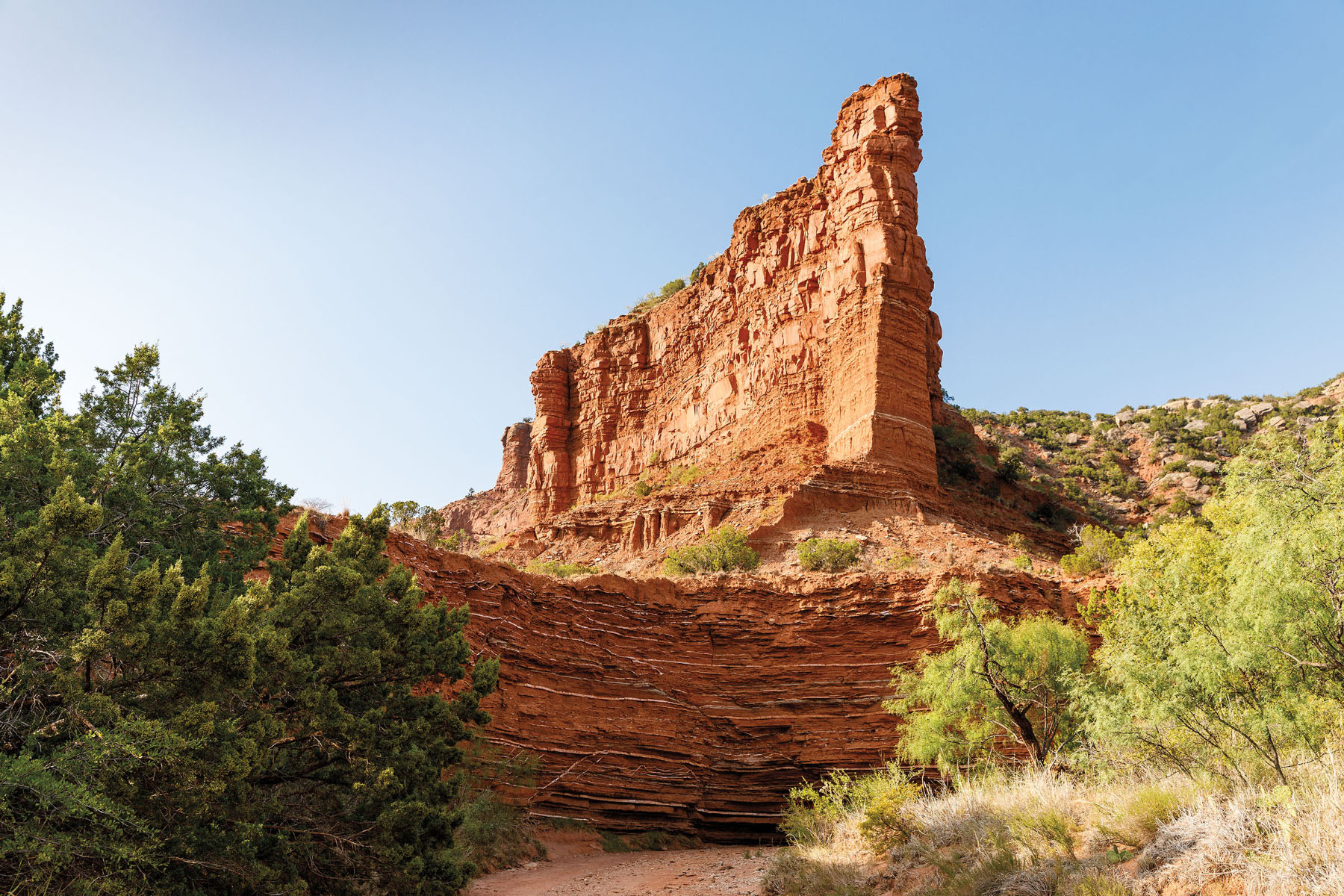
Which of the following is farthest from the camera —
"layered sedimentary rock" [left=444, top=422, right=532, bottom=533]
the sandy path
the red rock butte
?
Answer: "layered sedimentary rock" [left=444, top=422, right=532, bottom=533]

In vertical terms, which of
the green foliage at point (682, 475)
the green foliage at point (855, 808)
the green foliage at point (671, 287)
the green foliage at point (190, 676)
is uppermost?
the green foliage at point (671, 287)

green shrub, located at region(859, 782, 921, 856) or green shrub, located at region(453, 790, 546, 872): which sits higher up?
green shrub, located at region(859, 782, 921, 856)

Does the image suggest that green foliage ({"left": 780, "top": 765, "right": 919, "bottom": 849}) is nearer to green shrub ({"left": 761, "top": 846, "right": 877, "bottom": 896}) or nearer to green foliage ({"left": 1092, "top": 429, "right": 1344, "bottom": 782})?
green shrub ({"left": 761, "top": 846, "right": 877, "bottom": 896})

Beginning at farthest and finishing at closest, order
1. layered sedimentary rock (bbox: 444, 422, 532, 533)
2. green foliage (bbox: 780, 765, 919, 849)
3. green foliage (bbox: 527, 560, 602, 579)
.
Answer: layered sedimentary rock (bbox: 444, 422, 532, 533), green foliage (bbox: 527, 560, 602, 579), green foliage (bbox: 780, 765, 919, 849)

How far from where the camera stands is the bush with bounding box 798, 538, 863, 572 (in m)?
27.7

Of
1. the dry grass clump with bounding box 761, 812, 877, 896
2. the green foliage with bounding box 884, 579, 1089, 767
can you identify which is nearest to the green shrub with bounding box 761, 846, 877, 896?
the dry grass clump with bounding box 761, 812, 877, 896

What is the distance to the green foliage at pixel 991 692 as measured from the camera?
53.8 feet

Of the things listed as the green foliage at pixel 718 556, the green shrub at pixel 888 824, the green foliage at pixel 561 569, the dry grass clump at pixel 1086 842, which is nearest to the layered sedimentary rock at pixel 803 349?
the green foliage at pixel 718 556

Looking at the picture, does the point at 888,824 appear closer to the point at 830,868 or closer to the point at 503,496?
the point at 830,868

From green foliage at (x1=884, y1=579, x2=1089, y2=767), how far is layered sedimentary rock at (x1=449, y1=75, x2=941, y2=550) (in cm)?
1406

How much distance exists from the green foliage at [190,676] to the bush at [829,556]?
16.9 meters

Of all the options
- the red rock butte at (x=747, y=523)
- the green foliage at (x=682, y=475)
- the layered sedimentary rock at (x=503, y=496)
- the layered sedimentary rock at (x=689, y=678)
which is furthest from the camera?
the layered sedimentary rock at (x=503, y=496)

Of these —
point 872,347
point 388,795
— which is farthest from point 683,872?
point 872,347

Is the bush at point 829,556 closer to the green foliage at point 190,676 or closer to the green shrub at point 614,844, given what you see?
the green shrub at point 614,844
